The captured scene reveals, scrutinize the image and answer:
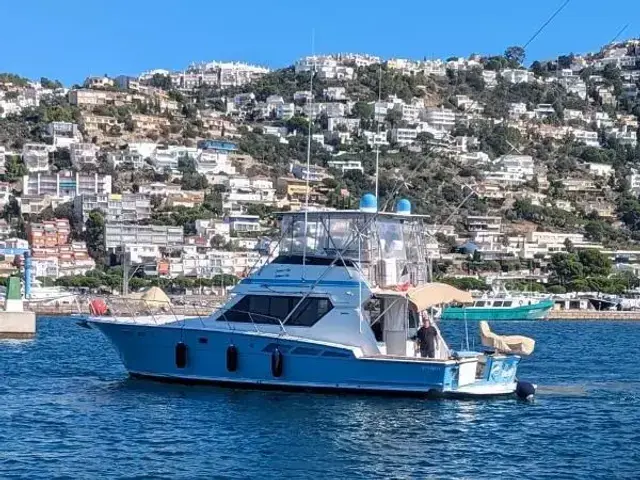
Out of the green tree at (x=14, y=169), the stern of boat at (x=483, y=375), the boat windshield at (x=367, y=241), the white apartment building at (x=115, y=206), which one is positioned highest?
the green tree at (x=14, y=169)

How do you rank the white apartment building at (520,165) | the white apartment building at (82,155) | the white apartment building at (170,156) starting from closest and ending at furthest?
the white apartment building at (82,155), the white apartment building at (170,156), the white apartment building at (520,165)

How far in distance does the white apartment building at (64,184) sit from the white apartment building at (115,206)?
239 inches

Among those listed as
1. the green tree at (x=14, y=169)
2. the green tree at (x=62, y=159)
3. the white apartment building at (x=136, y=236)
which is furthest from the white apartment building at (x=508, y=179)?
the green tree at (x=14, y=169)

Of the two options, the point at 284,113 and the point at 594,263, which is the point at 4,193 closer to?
the point at 594,263

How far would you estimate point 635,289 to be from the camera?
396 feet

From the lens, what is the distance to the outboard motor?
29.5 m

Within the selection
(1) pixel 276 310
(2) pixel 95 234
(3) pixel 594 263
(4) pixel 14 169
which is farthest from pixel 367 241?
(4) pixel 14 169

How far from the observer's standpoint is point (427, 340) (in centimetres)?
2952

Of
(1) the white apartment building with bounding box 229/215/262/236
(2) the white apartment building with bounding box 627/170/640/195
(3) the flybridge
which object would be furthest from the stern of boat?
(2) the white apartment building with bounding box 627/170/640/195

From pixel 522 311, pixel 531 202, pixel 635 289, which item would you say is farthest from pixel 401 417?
pixel 531 202

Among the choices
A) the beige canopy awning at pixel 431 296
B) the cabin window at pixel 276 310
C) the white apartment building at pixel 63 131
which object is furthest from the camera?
the white apartment building at pixel 63 131

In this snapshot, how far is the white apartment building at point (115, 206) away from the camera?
434 feet

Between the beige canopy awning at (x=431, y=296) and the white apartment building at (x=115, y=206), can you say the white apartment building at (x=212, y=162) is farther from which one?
the beige canopy awning at (x=431, y=296)

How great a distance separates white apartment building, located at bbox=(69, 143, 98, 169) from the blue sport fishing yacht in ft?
415
